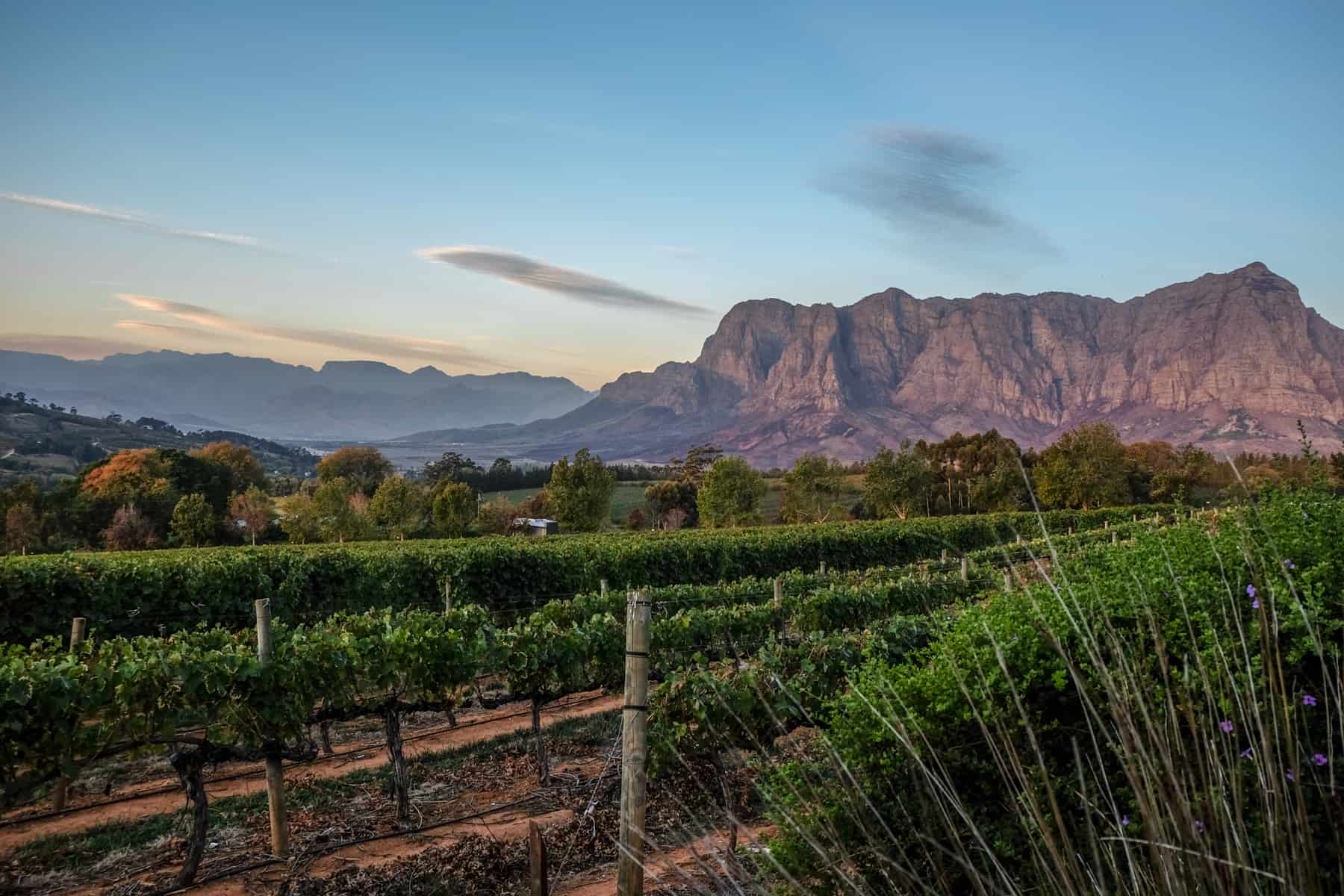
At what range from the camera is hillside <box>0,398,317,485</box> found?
320 ft

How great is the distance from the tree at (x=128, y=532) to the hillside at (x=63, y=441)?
45662 millimetres

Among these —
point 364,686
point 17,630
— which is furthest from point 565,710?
point 17,630

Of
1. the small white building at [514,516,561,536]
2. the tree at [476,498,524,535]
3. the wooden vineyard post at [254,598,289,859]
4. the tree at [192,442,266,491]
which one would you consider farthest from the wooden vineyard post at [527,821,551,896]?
the tree at [192,442,266,491]

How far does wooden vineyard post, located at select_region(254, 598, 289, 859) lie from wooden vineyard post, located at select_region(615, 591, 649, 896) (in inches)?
160

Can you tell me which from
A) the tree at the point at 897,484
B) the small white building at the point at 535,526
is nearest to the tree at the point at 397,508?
the small white building at the point at 535,526

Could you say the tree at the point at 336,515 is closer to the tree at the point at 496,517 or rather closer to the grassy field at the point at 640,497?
the tree at the point at 496,517

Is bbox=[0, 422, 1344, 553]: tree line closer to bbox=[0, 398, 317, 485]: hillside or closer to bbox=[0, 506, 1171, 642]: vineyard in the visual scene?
bbox=[0, 506, 1171, 642]: vineyard

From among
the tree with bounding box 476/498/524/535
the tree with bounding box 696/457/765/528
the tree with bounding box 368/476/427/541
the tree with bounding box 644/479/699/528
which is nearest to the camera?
the tree with bounding box 368/476/427/541

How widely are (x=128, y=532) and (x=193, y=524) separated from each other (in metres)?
4.75

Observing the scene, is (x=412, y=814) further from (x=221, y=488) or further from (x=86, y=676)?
(x=221, y=488)

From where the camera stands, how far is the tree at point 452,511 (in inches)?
2016

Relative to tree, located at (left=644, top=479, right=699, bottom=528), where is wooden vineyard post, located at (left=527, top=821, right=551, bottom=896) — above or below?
above

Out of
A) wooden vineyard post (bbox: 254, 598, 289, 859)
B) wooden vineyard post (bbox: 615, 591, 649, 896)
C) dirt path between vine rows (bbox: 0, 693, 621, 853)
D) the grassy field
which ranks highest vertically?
wooden vineyard post (bbox: 615, 591, 649, 896)

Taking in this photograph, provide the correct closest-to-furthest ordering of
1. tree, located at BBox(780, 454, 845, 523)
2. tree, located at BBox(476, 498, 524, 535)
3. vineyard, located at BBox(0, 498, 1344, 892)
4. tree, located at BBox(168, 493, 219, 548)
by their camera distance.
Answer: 1. vineyard, located at BBox(0, 498, 1344, 892)
2. tree, located at BBox(168, 493, 219, 548)
3. tree, located at BBox(476, 498, 524, 535)
4. tree, located at BBox(780, 454, 845, 523)
